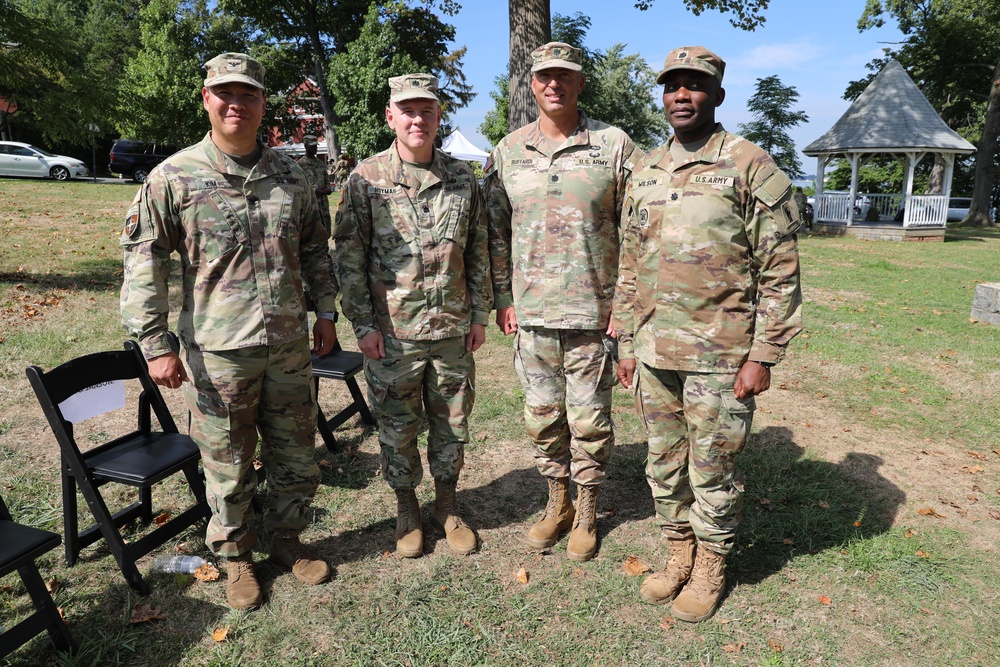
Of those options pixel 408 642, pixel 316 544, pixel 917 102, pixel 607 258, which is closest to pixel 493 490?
pixel 316 544

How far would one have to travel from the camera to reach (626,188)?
10.5 feet

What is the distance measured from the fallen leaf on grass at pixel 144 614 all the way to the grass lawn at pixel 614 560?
0.10 ft

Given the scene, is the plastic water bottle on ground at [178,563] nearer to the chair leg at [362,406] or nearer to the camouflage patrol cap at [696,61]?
the chair leg at [362,406]

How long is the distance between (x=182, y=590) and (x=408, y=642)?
1.16 metres

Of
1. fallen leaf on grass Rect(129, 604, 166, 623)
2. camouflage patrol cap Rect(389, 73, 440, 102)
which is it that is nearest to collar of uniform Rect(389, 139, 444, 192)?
camouflage patrol cap Rect(389, 73, 440, 102)

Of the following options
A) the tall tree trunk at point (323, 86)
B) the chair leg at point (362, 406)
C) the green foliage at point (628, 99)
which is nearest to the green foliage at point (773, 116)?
the green foliage at point (628, 99)

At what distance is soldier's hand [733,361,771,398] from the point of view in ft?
8.94

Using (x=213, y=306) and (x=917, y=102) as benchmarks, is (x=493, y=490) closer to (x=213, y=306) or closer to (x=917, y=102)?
(x=213, y=306)

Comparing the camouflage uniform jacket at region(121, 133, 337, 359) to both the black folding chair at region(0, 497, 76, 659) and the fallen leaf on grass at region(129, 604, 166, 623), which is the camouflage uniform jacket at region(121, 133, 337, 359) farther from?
the fallen leaf on grass at region(129, 604, 166, 623)

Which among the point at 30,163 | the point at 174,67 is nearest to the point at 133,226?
the point at 30,163

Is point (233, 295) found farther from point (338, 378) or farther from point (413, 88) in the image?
point (338, 378)

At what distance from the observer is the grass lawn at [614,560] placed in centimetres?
282

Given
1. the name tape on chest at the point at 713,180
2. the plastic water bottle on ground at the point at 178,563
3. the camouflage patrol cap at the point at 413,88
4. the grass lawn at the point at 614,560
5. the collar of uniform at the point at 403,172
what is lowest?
the grass lawn at the point at 614,560

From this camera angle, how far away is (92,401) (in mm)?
3242
